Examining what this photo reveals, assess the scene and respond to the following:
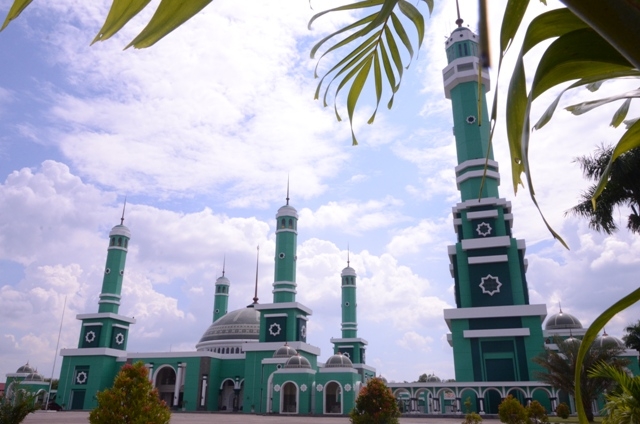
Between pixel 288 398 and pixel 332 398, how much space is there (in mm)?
2931

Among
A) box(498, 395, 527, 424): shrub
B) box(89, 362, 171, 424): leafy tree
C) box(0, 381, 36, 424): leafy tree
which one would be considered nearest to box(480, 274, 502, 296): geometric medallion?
box(498, 395, 527, 424): shrub

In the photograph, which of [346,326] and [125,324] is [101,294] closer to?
[125,324]

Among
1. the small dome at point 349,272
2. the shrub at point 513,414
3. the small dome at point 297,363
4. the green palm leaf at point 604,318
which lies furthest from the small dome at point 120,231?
the green palm leaf at point 604,318

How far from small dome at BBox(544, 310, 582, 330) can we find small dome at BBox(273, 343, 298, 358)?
17593 millimetres

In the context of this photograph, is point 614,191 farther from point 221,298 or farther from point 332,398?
point 221,298

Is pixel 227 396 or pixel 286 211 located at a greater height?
pixel 286 211

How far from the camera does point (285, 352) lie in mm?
33281

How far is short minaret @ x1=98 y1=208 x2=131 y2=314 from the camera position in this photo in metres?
36.7

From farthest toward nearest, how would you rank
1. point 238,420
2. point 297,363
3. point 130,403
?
point 297,363 → point 238,420 → point 130,403

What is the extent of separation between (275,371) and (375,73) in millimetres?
32210

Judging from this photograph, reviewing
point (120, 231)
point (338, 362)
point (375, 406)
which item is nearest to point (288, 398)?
point (338, 362)

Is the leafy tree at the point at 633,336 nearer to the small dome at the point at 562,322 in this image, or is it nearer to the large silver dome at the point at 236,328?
the small dome at the point at 562,322

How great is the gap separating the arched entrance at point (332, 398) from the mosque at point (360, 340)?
0.24 feet

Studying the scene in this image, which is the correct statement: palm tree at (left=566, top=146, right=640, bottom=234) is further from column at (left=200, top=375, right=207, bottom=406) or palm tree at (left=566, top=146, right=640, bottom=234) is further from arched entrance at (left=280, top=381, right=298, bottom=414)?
column at (left=200, top=375, right=207, bottom=406)
